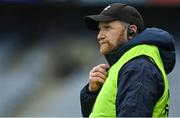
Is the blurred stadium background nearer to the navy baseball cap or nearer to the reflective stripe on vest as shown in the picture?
the navy baseball cap

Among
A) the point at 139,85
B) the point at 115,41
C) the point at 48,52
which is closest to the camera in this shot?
the point at 139,85

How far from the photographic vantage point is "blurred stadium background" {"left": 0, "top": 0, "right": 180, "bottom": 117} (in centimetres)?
749

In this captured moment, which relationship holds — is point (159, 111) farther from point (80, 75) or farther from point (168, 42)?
point (80, 75)

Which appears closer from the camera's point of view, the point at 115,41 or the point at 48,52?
the point at 115,41

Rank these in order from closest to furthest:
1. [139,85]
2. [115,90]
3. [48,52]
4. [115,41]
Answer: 1. [139,85]
2. [115,90]
3. [115,41]
4. [48,52]

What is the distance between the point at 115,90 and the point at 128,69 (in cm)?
13

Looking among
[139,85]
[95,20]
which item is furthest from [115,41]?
[139,85]

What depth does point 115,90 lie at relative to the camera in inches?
114

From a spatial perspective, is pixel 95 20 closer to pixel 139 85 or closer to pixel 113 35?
pixel 113 35

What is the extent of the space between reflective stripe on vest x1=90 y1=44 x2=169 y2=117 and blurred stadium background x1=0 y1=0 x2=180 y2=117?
174 inches

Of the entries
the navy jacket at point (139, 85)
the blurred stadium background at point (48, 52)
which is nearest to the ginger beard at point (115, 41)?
the navy jacket at point (139, 85)

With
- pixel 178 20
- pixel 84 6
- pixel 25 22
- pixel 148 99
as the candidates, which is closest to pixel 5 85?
pixel 25 22

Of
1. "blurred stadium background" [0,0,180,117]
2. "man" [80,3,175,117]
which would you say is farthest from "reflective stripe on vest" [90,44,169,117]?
"blurred stadium background" [0,0,180,117]

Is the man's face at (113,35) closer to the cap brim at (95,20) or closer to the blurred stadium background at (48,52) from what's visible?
the cap brim at (95,20)
